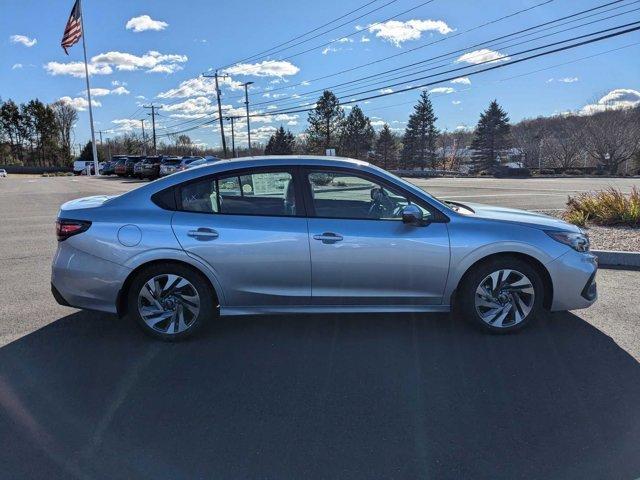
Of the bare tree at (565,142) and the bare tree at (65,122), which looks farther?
the bare tree at (65,122)

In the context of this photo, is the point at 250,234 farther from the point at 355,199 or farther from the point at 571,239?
the point at 571,239

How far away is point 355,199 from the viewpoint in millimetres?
4527

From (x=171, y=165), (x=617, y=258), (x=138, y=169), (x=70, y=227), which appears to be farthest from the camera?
(x=138, y=169)

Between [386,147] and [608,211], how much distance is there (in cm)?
7185

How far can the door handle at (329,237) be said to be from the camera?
13.8 feet

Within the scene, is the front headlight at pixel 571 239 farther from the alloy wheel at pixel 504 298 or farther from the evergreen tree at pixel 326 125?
the evergreen tree at pixel 326 125

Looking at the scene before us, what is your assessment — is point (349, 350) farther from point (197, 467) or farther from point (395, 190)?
point (197, 467)

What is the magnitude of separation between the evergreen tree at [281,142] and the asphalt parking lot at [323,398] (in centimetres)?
7677

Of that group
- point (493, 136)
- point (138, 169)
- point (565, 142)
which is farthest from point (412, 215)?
point (493, 136)

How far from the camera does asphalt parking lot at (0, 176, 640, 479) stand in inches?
108

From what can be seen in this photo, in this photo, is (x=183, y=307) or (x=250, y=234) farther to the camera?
(x=183, y=307)

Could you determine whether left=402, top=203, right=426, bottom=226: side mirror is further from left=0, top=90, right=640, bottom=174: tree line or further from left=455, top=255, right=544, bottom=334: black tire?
left=0, top=90, right=640, bottom=174: tree line

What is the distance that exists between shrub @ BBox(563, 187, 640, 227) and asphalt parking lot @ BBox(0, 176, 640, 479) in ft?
17.1

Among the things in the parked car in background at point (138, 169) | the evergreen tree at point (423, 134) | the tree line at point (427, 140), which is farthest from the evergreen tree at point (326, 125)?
the parked car in background at point (138, 169)
